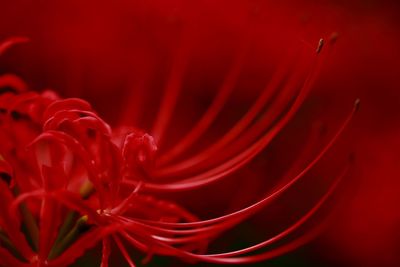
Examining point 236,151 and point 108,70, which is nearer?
point 236,151

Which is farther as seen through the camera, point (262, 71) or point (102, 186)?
point (262, 71)

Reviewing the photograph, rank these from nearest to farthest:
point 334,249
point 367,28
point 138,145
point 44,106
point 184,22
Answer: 1. point 138,145
2. point 44,106
3. point 184,22
4. point 334,249
5. point 367,28

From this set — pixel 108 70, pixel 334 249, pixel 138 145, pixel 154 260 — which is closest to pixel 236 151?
pixel 138 145

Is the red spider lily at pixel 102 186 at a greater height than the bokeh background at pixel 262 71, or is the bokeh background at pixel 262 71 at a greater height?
the bokeh background at pixel 262 71

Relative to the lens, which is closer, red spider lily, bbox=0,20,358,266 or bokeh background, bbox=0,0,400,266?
red spider lily, bbox=0,20,358,266

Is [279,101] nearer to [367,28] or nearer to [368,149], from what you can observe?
[368,149]

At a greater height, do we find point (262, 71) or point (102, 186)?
point (262, 71)

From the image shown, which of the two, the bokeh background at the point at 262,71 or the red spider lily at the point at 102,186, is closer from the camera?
the red spider lily at the point at 102,186

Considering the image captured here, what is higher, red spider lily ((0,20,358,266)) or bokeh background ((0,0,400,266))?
bokeh background ((0,0,400,266))
